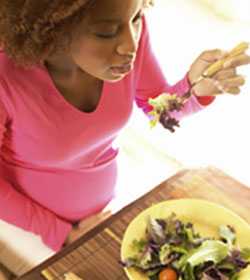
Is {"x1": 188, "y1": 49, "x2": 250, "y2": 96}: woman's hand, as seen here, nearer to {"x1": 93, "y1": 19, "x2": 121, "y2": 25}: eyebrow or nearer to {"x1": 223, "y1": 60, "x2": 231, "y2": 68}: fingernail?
{"x1": 223, "y1": 60, "x2": 231, "y2": 68}: fingernail

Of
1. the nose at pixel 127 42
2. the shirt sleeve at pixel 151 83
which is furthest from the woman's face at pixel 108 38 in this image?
the shirt sleeve at pixel 151 83

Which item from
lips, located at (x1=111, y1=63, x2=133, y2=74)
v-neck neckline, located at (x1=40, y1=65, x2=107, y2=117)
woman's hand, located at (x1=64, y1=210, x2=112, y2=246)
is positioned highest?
lips, located at (x1=111, y1=63, x2=133, y2=74)

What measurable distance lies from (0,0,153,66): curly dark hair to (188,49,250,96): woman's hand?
30cm

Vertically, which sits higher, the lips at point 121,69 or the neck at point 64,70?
the lips at point 121,69

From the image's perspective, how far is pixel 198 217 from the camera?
36.4 inches

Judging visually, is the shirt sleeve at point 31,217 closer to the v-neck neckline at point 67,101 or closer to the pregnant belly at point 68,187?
the pregnant belly at point 68,187

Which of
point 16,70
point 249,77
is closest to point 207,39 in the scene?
point 249,77

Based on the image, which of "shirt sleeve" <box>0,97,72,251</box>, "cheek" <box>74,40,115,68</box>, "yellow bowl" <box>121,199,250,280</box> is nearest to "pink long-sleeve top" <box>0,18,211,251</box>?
"shirt sleeve" <box>0,97,72,251</box>

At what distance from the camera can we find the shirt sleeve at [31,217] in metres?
1.05

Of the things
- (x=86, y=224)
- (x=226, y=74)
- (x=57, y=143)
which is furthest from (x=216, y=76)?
(x=86, y=224)

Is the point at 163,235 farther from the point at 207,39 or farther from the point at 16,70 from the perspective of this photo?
the point at 207,39

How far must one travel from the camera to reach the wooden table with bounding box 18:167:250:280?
838 mm

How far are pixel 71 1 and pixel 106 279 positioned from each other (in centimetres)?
46

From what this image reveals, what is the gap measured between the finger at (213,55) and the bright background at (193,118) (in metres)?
0.64
